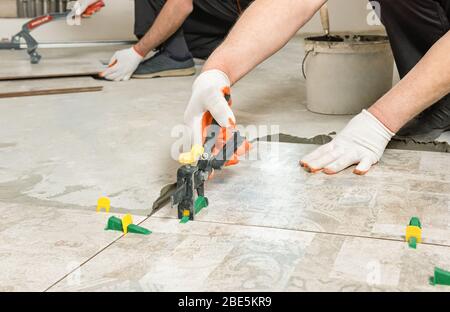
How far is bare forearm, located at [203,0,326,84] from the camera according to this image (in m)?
1.48

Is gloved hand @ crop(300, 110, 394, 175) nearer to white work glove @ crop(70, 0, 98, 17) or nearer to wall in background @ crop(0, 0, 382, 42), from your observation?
white work glove @ crop(70, 0, 98, 17)

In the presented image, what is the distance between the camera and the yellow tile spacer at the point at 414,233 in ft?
3.46

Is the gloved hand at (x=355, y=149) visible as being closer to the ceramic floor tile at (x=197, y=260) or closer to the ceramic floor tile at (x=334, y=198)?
the ceramic floor tile at (x=334, y=198)

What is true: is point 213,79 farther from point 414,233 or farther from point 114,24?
point 114,24

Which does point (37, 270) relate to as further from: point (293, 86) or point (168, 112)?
point (293, 86)

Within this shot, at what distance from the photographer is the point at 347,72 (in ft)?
6.75

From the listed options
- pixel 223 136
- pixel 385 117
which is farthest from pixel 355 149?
pixel 223 136

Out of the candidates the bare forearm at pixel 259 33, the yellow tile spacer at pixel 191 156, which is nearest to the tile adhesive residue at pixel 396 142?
the bare forearm at pixel 259 33

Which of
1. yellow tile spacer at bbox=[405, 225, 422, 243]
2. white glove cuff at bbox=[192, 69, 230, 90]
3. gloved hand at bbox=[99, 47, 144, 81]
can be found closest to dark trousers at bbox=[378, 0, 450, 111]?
white glove cuff at bbox=[192, 69, 230, 90]

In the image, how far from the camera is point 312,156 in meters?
1.50

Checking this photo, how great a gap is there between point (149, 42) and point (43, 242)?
1929mm

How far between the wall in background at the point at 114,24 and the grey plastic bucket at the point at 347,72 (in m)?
2.82

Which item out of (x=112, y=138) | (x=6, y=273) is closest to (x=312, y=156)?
(x=112, y=138)

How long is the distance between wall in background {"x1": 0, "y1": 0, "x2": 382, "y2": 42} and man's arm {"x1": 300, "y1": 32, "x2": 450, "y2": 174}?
11.4 feet
